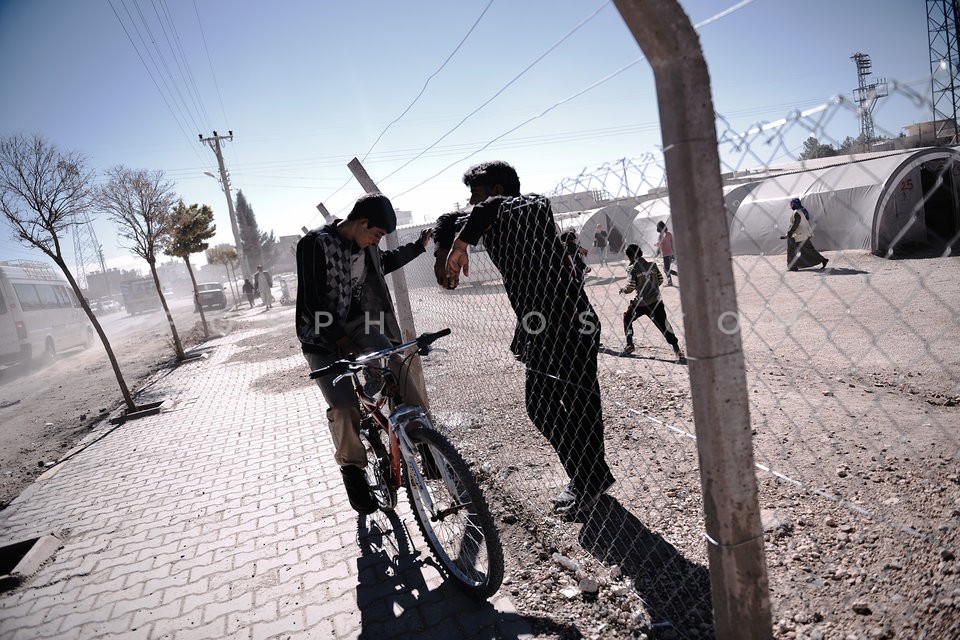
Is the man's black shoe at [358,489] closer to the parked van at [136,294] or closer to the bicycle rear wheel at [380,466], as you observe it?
the bicycle rear wheel at [380,466]

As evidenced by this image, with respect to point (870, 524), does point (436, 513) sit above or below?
above

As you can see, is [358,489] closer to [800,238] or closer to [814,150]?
[814,150]

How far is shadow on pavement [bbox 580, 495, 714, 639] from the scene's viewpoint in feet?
7.07

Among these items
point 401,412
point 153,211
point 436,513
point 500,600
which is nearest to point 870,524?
point 500,600

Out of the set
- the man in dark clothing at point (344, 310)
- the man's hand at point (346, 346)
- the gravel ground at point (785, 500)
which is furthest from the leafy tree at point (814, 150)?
the man's hand at point (346, 346)

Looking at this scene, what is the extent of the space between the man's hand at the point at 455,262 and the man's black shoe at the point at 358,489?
137cm

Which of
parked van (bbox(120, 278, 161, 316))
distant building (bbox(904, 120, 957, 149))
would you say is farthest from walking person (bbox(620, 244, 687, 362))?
parked van (bbox(120, 278, 161, 316))

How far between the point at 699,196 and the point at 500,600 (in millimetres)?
2122

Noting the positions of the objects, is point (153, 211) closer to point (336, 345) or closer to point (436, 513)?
point (336, 345)

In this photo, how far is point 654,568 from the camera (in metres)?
2.48

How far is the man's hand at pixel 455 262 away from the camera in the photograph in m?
2.55

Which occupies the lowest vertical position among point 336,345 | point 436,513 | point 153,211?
point 436,513

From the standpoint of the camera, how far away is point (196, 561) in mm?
3365

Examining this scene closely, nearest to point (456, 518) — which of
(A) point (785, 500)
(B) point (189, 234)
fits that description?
(A) point (785, 500)
